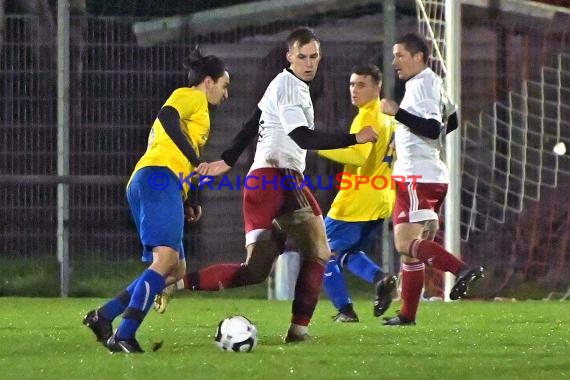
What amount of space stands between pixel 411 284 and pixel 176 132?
2171mm

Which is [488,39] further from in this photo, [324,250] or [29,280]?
[324,250]

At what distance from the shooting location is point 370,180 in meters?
10.3

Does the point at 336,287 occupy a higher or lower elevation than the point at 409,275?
lower

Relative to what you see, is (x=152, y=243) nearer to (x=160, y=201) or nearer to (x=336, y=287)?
(x=160, y=201)

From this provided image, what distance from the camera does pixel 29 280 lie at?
1262cm

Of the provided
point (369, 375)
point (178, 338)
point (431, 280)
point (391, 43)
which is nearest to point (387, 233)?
point (431, 280)

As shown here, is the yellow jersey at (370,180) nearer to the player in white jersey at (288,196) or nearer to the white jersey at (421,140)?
the white jersey at (421,140)

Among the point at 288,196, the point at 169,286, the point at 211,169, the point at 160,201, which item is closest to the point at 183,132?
the point at 211,169

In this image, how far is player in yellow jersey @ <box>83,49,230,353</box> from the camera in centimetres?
721

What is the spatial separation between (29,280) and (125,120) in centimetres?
154

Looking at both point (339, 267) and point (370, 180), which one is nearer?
point (339, 267)

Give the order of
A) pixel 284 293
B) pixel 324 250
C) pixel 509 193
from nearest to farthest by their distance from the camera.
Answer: pixel 324 250 < pixel 284 293 < pixel 509 193

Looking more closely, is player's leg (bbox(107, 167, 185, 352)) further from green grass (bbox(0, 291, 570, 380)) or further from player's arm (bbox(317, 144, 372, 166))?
player's arm (bbox(317, 144, 372, 166))

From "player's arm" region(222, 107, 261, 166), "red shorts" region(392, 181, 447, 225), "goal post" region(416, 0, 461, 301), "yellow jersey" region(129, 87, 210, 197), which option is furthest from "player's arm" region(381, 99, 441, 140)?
"goal post" region(416, 0, 461, 301)
